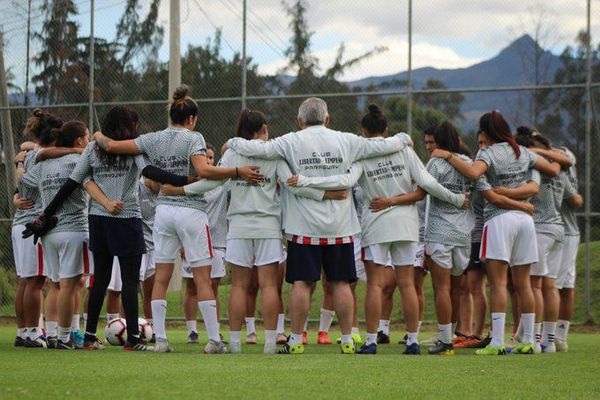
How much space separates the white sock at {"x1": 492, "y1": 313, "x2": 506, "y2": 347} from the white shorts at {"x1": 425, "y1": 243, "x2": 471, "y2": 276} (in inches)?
23.8

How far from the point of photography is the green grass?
5.93 m

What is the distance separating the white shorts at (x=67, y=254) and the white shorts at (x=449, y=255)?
2.95 m

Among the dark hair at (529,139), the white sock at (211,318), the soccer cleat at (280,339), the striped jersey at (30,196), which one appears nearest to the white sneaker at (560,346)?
the dark hair at (529,139)

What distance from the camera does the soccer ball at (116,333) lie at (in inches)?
398

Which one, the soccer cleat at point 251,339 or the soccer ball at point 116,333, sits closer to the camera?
the soccer ball at point 116,333

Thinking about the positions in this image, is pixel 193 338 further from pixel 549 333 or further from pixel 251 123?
pixel 549 333

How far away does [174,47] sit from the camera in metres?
16.8

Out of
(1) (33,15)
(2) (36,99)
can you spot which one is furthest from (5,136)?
A: (1) (33,15)

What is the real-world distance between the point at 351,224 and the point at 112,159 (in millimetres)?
2034

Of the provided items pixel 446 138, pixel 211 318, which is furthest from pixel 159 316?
pixel 446 138

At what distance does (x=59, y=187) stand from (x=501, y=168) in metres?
3.80

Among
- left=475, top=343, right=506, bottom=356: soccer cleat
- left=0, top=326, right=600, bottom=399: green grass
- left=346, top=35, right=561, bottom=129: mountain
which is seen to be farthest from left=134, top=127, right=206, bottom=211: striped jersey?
left=346, top=35, right=561, bottom=129: mountain

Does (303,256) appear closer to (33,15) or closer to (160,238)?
(160,238)

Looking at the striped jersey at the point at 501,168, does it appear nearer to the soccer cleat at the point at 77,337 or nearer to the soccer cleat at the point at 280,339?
the soccer cleat at the point at 280,339
